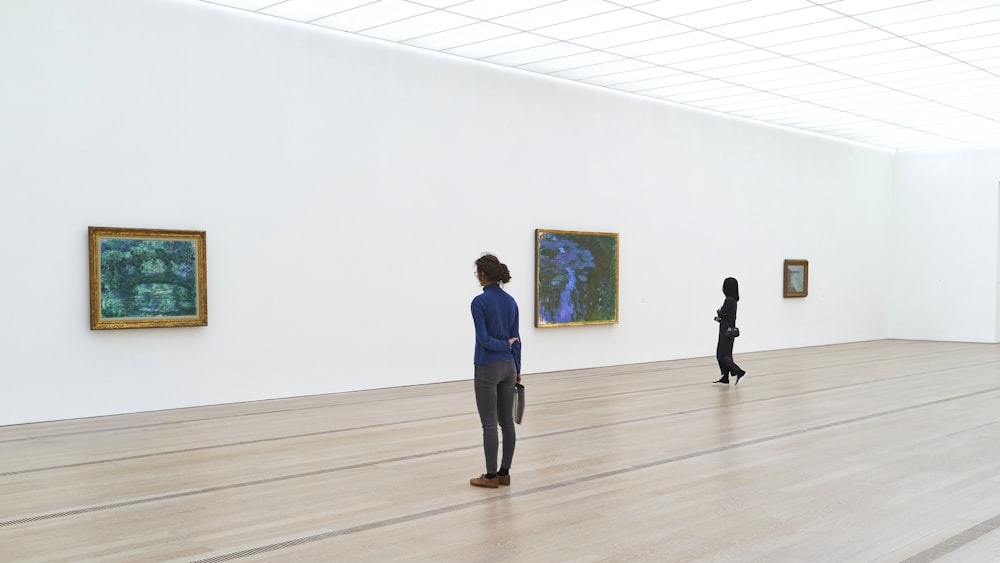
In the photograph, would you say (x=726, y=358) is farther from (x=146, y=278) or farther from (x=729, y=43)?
(x=146, y=278)

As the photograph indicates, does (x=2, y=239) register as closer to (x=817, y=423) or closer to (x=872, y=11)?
(x=817, y=423)

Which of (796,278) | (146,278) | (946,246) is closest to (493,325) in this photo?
(146,278)

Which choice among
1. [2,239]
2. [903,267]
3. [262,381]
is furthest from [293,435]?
[903,267]

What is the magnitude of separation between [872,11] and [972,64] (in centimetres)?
476

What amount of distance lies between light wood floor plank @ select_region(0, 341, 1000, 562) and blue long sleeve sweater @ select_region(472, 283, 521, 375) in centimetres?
120

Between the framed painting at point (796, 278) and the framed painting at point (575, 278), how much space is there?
6824 mm

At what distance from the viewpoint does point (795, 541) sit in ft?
22.9

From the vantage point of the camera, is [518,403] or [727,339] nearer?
[518,403]

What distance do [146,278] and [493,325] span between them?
22.5 feet

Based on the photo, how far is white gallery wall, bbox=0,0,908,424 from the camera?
12.8 meters

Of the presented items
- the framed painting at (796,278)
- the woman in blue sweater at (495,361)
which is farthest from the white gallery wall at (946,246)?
the woman in blue sweater at (495,361)

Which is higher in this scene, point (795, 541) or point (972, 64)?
point (972, 64)

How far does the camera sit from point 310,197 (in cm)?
1546

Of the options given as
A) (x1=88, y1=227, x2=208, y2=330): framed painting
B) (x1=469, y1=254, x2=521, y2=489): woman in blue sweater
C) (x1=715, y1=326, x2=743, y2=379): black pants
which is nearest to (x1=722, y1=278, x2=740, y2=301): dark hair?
(x1=715, y1=326, x2=743, y2=379): black pants
